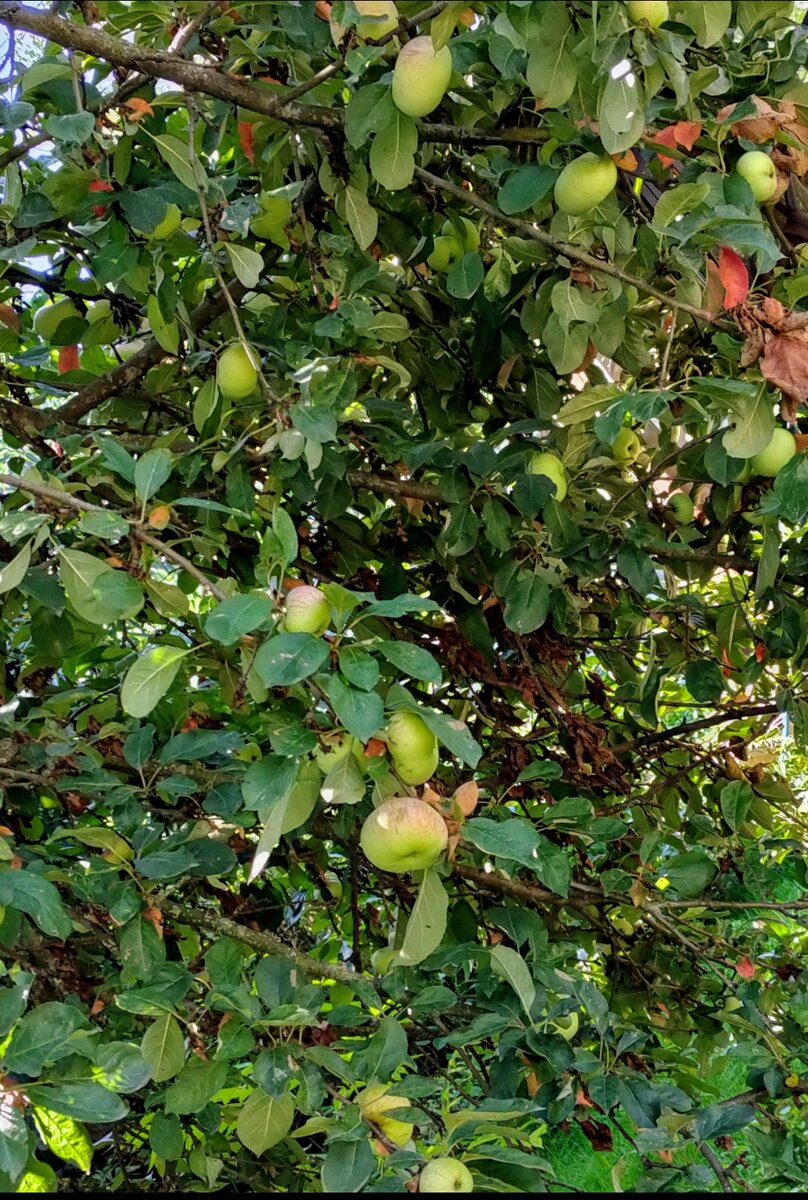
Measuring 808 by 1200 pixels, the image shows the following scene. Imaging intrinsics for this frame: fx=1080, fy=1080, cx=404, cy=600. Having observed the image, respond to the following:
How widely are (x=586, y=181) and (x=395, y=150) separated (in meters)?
0.21

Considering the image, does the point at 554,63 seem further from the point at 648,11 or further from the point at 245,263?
the point at 245,263

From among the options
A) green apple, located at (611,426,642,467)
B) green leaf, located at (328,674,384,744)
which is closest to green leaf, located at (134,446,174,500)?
green leaf, located at (328,674,384,744)

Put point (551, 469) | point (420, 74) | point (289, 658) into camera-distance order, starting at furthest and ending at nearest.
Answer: point (551, 469) → point (420, 74) → point (289, 658)

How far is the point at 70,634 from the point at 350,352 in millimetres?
547

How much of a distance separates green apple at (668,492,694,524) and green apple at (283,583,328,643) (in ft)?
3.43

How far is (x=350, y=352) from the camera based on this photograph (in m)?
1.44

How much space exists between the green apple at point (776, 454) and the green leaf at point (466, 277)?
1.35 feet

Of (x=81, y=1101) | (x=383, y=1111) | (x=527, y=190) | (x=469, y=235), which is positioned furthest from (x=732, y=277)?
(x=81, y=1101)

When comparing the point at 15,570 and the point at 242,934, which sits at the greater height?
the point at 15,570

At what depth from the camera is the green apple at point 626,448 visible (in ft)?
5.41

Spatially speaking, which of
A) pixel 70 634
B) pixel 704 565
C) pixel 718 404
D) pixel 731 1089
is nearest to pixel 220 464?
pixel 70 634

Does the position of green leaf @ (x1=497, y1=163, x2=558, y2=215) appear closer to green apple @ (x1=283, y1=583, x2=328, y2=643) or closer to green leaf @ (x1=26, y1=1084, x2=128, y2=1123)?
green apple @ (x1=283, y1=583, x2=328, y2=643)

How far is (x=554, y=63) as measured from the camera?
3.41 feet

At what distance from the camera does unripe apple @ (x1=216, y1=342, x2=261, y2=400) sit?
4.35 ft
